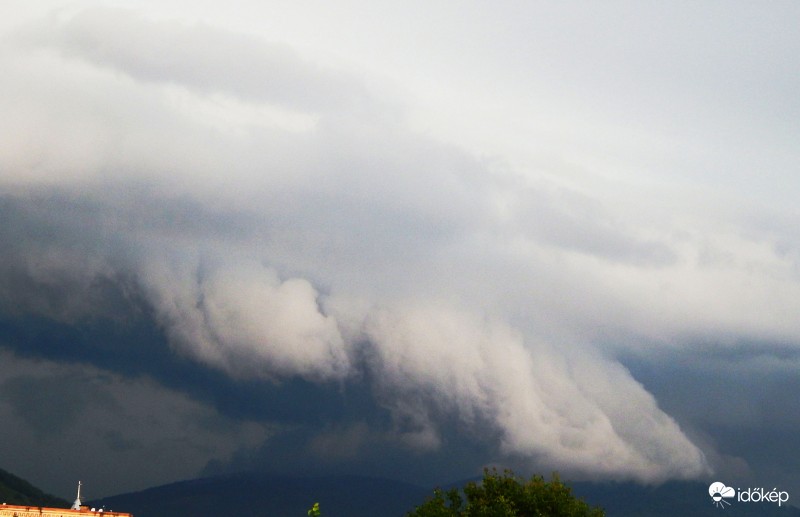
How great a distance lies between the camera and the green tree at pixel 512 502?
413 feet

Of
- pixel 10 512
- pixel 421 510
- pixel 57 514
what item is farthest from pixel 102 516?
pixel 421 510

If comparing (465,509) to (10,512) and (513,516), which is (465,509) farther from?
(10,512)

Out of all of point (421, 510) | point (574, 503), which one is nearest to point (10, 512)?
point (421, 510)

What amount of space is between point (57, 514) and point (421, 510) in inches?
2725

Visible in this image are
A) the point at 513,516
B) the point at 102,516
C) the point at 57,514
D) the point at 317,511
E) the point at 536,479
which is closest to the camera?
the point at 317,511

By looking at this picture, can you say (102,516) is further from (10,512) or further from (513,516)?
(513,516)

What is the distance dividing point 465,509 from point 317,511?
4298 cm

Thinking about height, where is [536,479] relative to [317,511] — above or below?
above

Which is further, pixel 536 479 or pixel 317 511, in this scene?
pixel 536 479

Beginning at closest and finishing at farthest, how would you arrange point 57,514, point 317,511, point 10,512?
point 317,511, point 10,512, point 57,514

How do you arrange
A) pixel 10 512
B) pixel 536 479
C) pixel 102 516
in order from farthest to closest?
pixel 102 516
pixel 10 512
pixel 536 479

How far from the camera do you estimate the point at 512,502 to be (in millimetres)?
126750

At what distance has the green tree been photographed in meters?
126

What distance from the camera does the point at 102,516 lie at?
564ft
